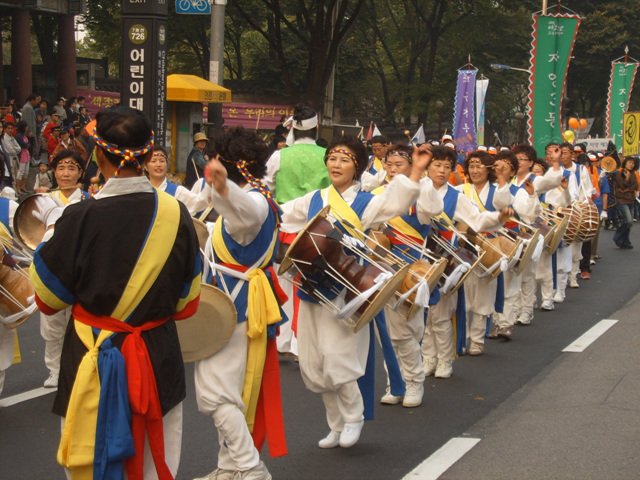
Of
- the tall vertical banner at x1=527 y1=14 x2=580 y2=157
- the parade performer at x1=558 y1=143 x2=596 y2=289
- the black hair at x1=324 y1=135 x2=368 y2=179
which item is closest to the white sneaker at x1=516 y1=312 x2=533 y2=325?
the parade performer at x1=558 y1=143 x2=596 y2=289

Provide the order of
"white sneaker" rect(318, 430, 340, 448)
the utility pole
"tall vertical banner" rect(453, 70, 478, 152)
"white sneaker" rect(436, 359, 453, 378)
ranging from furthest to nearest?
1. "tall vertical banner" rect(453, 70, 478, 152)
2. the utility pole
3. "white sneaker" rect(436, 359, 453, 378)
4. "white sneaker" rect(318, 430, 340, 448)

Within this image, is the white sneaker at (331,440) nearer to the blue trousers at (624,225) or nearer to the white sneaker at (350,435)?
the white sneaker at (350,435)

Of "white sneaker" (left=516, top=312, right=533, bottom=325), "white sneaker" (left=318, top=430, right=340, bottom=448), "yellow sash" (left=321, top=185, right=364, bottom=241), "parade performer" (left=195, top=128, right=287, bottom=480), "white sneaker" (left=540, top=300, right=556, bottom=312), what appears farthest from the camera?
"white sneaker" (left=540, top=300, right=556, bottom=312)

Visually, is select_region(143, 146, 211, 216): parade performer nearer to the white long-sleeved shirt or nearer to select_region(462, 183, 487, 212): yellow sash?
the white long-sleeved shirt

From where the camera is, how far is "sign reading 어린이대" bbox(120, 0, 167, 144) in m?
11.1

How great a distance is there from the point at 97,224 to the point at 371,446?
9.33ft

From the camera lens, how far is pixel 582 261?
1418cm

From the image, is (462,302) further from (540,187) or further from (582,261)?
(582,261)

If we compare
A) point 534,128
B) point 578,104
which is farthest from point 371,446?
point 578,104

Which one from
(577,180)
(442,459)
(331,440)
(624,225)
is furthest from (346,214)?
(624,225)

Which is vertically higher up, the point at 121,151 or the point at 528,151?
the point at 121,151

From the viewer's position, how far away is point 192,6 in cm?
1427

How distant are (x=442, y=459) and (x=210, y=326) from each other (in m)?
1.75

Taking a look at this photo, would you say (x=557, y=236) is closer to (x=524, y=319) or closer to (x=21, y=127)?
(x=524, y=319)
